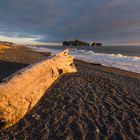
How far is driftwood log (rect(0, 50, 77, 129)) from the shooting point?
4719mm

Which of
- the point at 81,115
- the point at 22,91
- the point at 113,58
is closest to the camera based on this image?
the point at 22,91

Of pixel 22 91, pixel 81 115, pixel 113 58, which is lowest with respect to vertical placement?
pixel 113 58

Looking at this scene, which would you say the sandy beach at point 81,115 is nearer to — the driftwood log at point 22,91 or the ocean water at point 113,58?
the driftwood log at point 22,91

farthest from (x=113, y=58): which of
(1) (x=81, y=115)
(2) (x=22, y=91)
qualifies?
(2) (x=22, y=91)

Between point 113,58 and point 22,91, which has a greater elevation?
point 22,91

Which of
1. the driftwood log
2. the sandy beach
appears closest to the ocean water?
the sandy beach

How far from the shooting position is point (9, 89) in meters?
5.04

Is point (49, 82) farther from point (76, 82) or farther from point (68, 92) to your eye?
point (76, 82)

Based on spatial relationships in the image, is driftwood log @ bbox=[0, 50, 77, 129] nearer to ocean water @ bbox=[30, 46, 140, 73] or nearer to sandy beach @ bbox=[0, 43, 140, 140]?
A: sandy beach @ bbox=[0, 43, 140, 140]

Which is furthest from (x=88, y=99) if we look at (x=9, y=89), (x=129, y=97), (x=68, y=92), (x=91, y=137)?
(x=9, y=89)

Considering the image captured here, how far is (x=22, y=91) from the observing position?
213 inches

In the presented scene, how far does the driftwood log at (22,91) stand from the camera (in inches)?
186

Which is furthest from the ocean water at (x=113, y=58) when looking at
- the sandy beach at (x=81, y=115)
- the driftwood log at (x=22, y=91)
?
the driftwood log at (x=22, y=91)

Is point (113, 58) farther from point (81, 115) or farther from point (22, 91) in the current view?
point (22, 91)
